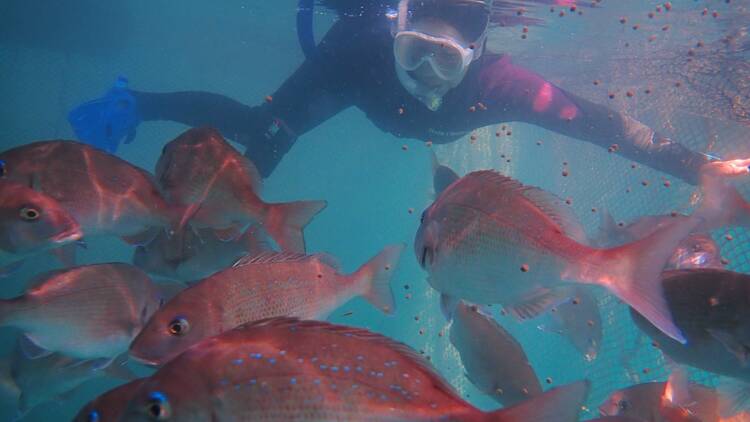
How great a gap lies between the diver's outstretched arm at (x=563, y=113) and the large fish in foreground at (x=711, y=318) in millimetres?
5817

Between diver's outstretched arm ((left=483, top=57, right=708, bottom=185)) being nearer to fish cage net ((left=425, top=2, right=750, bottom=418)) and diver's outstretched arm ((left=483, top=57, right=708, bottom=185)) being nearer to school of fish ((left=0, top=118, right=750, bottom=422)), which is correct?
fish cage net ((left=425, top=2, right=750, bottom=418))

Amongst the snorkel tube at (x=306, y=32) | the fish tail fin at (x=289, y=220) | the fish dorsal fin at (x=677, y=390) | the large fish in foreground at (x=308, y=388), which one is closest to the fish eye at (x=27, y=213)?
the fish tail fin at (x=289, y=220)

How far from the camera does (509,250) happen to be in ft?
7.16

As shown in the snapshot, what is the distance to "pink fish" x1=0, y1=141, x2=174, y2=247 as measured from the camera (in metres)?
2.63

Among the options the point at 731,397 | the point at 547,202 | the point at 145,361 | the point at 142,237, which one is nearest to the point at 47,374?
the point at 142,237

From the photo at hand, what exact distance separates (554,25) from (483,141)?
14.7 m

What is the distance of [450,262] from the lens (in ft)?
7.72

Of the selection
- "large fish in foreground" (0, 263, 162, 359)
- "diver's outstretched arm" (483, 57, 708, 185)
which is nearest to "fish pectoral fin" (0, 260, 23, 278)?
"large fish in foreground" (0, 263, 162, 359)

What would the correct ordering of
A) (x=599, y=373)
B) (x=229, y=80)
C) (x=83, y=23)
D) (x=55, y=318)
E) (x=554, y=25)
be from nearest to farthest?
1. (x=55, y=318)
2. (x=599, y=373)
3. (x=554, y=25)
4. (x=83, y=23)
5. (x=229, y=80)

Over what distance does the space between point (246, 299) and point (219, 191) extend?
104 centimetres

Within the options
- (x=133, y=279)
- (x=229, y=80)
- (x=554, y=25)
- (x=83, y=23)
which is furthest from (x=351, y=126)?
(x=133, y=279)

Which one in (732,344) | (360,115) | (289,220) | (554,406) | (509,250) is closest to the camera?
(554,406)

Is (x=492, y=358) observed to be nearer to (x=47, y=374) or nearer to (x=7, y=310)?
Answer: (x=7, y=310)

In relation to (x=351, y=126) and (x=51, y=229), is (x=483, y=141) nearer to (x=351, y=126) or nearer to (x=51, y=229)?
(x=351, y=126)
